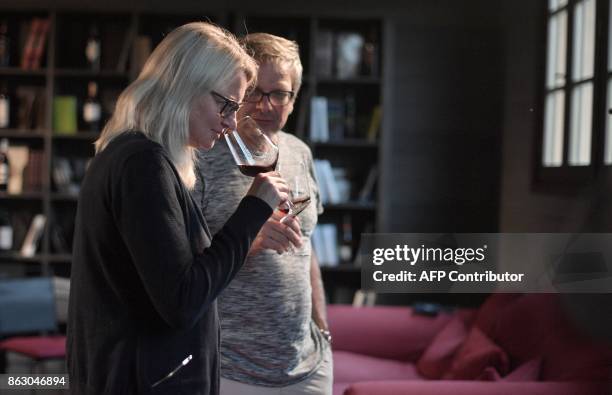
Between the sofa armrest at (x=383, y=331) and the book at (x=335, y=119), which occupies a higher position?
the book at (x=335, y=119)

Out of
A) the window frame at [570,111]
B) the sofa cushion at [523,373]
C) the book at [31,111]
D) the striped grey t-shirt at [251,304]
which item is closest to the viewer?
the striped grey t-shirt at [251,304]

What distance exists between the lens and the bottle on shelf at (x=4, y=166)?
4633 mm

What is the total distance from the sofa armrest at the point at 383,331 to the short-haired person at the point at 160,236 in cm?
208

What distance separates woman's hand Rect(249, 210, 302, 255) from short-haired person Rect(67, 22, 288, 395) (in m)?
0.18

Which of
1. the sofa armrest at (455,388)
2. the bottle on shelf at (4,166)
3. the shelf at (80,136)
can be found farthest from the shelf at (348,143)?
the sofa armrest at (455,388)

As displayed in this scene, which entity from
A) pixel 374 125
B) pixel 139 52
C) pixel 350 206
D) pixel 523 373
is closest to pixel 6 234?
pixel 139 52

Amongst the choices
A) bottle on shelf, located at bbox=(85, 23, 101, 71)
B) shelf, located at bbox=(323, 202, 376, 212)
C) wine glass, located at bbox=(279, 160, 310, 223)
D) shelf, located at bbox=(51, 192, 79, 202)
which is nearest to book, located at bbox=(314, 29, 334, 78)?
shelf, located at bbox=(323, 202, 376, 212)

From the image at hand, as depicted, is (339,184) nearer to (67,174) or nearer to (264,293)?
(67,174)

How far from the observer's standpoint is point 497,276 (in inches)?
88.4

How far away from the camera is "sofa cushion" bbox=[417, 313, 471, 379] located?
3.04 meters

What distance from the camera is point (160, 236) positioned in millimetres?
1113

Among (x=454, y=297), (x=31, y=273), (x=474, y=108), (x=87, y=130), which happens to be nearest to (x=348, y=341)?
(x=454, y=297)

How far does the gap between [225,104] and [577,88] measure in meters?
1.29

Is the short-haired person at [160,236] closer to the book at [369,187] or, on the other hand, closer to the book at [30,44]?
the book at [369,187]
